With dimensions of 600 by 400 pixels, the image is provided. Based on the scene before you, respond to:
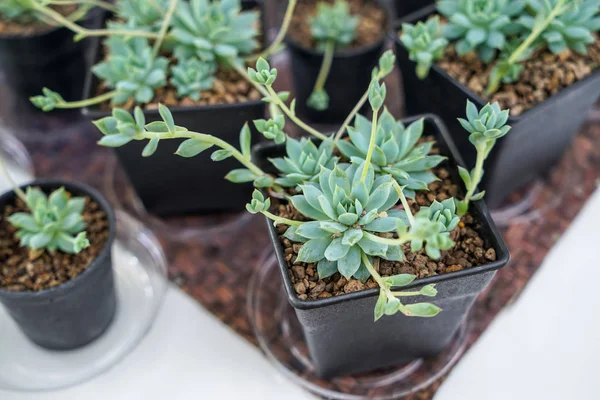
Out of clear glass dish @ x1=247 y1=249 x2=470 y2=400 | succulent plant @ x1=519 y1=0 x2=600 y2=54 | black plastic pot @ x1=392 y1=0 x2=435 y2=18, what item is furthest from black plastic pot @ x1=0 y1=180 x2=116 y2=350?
black plastic pot @ x1=392 y1=0 x2=435 y2=18

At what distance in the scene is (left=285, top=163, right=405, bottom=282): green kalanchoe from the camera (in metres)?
0.67

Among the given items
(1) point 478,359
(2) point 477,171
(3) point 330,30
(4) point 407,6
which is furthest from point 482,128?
(4) point 407,6

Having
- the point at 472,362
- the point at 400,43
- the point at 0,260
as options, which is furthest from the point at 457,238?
the point at 0,260

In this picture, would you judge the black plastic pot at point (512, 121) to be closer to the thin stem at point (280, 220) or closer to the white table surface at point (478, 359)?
the white table surface at point (478, 359)

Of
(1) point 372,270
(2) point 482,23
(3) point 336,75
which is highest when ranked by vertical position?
(2) point 482,23

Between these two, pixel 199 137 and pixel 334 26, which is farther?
pixel 334 26

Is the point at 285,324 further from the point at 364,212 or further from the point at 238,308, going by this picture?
the point at 364,212

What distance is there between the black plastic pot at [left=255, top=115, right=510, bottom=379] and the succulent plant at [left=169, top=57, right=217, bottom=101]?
0.19 metres

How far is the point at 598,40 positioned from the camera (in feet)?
3.19

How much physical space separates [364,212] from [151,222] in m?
0.55

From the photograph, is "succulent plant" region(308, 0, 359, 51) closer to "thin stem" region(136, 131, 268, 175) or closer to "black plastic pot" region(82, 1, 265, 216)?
"black plastic pot" region(82, 1, 265, 216)

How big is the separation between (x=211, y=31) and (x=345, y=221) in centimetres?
44

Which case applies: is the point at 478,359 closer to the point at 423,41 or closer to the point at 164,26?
the point at 423,41

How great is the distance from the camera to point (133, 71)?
92cm
